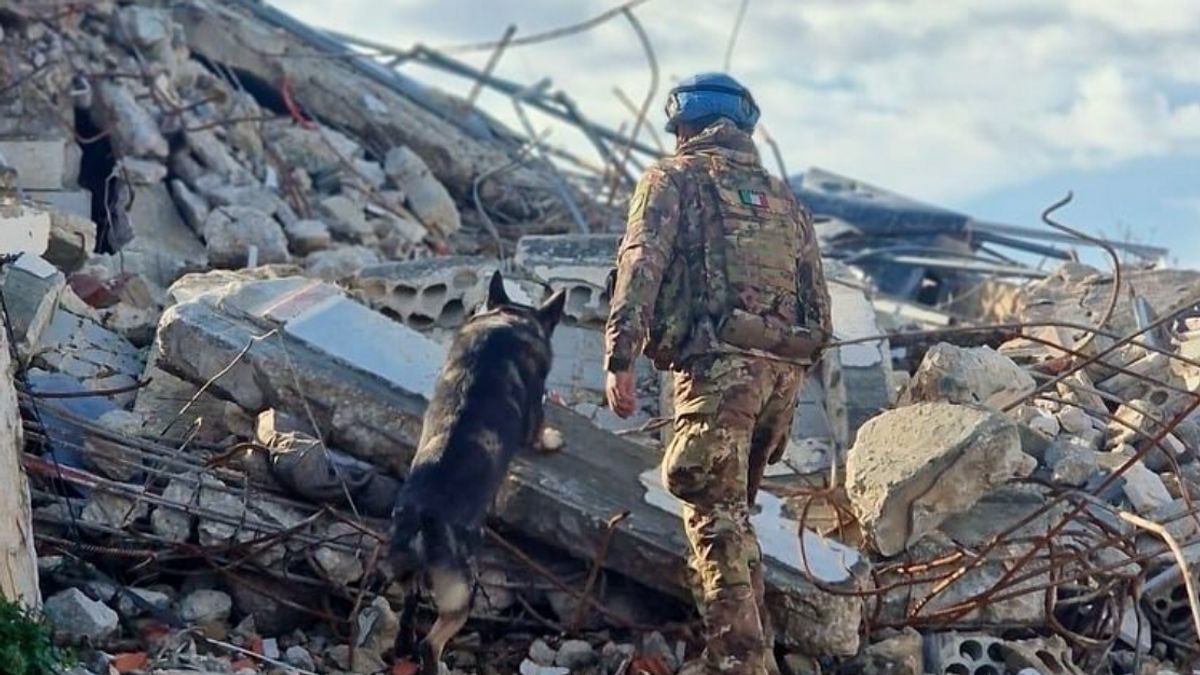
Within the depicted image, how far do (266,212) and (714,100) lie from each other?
16.5 feet

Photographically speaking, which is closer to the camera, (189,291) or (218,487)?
(218,487)

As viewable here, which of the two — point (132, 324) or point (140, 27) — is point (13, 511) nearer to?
point (132, 324)

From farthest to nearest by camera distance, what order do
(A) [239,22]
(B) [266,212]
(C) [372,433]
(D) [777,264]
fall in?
(A) [239,22]
(B) [266,212]
(C) [372,433]
(D) [777,264]

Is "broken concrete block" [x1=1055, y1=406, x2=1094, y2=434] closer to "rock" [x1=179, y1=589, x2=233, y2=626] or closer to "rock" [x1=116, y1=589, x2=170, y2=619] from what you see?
"rock" [x1=179, y1=589, x2=233, y2=626]

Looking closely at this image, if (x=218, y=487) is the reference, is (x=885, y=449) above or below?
above

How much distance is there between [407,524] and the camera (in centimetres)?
607

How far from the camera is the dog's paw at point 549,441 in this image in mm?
7121

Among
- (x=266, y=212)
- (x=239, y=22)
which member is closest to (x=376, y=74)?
(x=239, y=22)

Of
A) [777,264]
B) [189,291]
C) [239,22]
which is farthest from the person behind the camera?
[239,22]

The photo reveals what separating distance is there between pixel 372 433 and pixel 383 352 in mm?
439

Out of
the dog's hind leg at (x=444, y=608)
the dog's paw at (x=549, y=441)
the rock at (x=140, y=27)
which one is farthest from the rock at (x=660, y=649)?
the rock at (x=140, y=27)

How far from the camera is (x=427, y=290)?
9.08 m

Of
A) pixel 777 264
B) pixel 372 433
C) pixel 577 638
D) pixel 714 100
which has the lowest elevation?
pixel 577 638

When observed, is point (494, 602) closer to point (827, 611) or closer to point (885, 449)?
point (827, 611)
